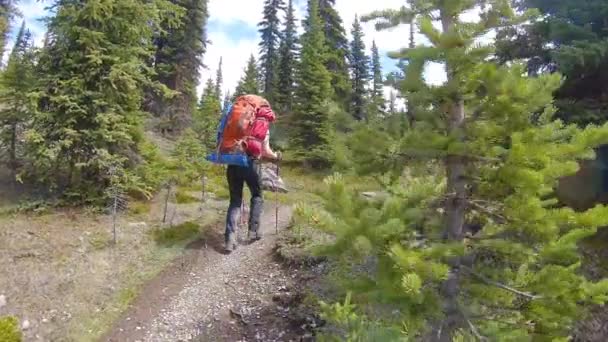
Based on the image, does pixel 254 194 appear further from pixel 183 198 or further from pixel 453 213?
pixel 453 213

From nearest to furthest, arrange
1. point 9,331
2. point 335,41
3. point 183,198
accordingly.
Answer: point 9,331, point 183,198, point 335,41

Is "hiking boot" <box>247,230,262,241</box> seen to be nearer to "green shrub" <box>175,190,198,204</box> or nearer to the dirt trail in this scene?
the dirt trail

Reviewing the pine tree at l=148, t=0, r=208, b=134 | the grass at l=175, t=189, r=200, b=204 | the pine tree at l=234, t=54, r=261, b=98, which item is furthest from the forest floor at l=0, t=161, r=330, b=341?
the pine tree at l=234, t=54, r=261, b=98

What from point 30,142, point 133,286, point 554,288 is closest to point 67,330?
point 133,286

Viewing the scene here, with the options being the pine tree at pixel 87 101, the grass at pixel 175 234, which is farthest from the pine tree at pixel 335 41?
the grass at pixel 175 234

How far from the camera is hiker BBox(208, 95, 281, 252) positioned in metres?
8.91

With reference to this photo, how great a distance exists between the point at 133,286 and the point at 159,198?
4.55 m

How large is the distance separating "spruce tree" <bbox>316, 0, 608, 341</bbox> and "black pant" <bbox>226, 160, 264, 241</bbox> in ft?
15.6

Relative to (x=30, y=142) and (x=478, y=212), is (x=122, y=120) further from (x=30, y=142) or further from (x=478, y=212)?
(x=478, y=212)

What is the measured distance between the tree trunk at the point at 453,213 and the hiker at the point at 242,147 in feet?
16.7

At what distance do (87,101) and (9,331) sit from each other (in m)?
5.96

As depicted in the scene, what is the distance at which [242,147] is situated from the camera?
8.89m

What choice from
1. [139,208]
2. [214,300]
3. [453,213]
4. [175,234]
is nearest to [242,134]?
[175,234]

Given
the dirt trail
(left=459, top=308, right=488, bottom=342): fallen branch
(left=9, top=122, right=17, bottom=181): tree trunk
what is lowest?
the dirt trail
